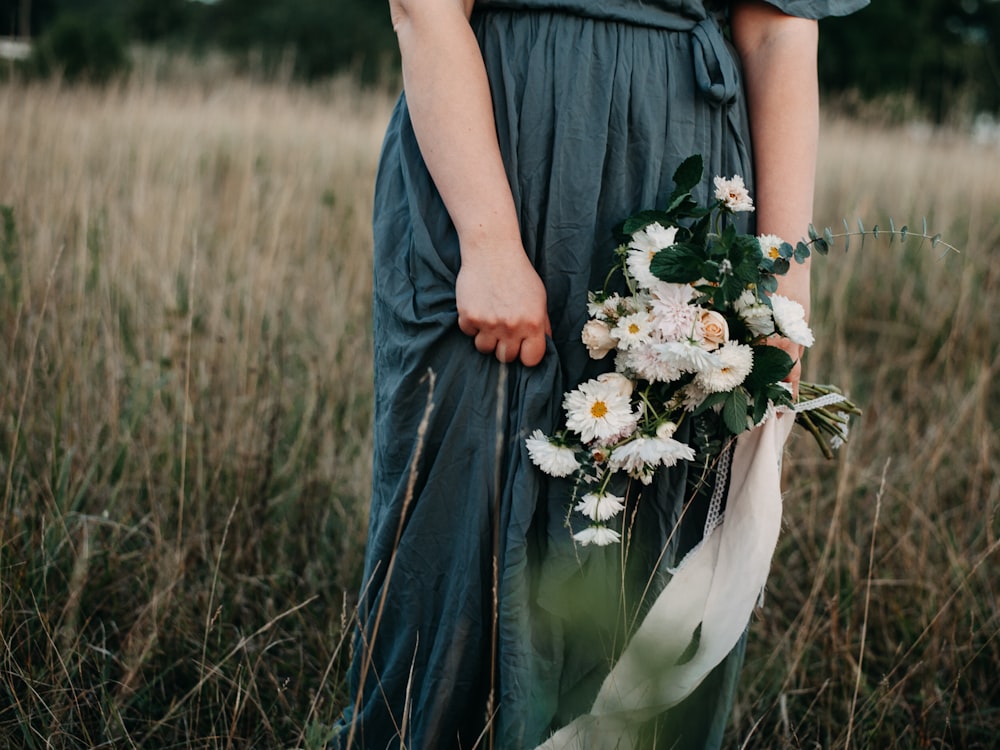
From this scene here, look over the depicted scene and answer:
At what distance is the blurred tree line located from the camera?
12.4 metres

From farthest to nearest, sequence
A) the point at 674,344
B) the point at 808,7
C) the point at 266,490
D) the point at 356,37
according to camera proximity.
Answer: the point at 356,37
the point at 266,490
the point at 808,7
the point at 674,344

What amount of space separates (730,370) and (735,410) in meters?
0.05

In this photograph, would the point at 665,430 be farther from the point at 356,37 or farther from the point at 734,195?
the point at 356,37

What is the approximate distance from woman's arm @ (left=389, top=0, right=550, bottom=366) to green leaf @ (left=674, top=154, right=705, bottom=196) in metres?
0.22

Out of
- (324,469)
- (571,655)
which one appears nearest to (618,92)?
(571,655)

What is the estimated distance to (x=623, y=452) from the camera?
1065 millimetres

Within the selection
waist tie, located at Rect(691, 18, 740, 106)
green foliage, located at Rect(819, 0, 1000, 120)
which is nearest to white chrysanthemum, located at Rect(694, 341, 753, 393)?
waist tie, located at Rect(691, 18, 740, 106)

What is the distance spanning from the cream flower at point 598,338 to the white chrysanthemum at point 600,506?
0.61 ft

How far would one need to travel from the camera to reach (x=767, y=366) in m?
1.06

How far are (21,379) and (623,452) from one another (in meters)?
1.89

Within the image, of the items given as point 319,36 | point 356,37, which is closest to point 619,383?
point 356,37

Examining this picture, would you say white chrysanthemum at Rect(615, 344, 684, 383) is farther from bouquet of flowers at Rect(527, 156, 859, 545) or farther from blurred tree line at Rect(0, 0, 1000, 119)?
blurred tree line at Rect(0, 0, 1000, 119)

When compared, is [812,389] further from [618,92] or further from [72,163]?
[72,163]

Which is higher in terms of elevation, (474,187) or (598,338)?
(474,187)
